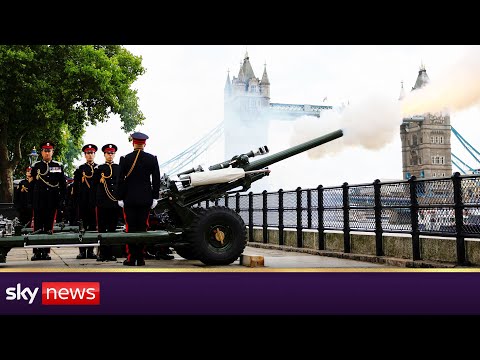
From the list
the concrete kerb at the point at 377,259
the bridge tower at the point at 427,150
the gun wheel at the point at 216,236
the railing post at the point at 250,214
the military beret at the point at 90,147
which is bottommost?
the concrete kerb at the point at 377,259

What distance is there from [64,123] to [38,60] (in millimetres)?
2685

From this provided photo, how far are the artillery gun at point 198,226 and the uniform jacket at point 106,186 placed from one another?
761 millimetres

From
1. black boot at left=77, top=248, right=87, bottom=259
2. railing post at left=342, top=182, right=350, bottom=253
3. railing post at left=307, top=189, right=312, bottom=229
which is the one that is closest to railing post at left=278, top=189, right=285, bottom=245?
railing post at left=307, top=189, right=312, bottom=229

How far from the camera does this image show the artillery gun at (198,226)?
23.9 ft

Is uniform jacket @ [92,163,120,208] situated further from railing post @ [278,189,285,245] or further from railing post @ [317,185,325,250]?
railing post @ [278,189,285,245]

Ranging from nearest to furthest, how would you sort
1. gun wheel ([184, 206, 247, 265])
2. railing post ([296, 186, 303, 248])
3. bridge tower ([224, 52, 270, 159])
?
gun wheel ([184, 206, 247, 265]), railing post ([296, 186, 303, 248]), bridge tower ([224, 52, 270, 159])

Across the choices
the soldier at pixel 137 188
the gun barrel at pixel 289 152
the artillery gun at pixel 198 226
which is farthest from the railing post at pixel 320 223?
the soldier at pixel 137 188

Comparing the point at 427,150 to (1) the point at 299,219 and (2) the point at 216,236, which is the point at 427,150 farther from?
(2) the point at 216,236

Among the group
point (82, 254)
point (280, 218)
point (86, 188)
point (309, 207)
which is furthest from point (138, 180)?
point (280, 218)

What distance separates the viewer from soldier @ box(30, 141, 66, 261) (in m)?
8.99

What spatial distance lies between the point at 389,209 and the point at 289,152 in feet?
6.02

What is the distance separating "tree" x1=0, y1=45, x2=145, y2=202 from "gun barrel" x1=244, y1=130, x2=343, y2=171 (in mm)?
12374

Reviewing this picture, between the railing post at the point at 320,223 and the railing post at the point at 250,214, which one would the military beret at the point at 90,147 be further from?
the railing post at the point at 250,214

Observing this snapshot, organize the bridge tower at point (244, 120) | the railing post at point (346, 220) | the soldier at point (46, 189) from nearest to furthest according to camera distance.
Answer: the soldier at point (46, 189)
the railing post at point (346, 220)
the bridge tower at point (244, 120)
